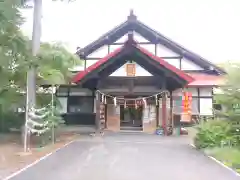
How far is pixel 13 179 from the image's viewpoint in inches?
301

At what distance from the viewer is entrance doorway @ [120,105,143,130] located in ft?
69.1

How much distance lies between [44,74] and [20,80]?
127 centimetres

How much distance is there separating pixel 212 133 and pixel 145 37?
11122mm

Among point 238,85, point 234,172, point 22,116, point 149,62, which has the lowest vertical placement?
point 234,172

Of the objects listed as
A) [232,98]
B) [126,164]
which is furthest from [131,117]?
[126,164]

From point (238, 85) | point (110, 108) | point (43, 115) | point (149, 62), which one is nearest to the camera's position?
point (238, 85)

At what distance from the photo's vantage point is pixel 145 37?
73.3 feet

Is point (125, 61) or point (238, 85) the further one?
point (125, 61)

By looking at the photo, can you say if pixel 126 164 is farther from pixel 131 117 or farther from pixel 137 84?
pixel 131 117

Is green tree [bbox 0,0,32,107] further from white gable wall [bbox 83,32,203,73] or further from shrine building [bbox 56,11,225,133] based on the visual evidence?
white gable wall [bbox 83,32,203,73]

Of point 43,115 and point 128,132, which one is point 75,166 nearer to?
point 43,115

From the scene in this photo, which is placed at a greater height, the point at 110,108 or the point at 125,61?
the point at 125,61

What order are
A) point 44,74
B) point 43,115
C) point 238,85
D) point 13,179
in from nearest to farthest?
point 13,179, point 238,85, point 43,115, point 44,74

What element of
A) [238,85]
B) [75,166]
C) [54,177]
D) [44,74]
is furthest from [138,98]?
[54,177]
